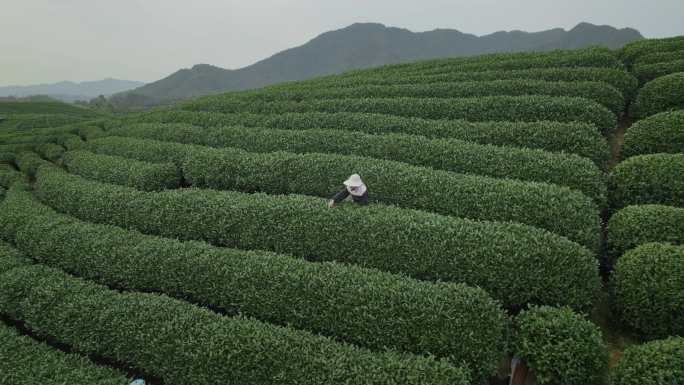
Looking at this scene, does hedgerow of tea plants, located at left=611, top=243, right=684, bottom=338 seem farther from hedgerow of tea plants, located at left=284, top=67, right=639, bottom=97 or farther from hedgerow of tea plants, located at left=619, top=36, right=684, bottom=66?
hedgerow of tea plants, located at left=619, top=36, right=684, bottom=66

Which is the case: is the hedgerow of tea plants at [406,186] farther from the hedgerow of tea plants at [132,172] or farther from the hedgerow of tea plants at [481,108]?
the hedgerow of tea plants at [481,108]

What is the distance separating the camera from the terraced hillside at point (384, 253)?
7172 mm

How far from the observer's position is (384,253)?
31.0 feet

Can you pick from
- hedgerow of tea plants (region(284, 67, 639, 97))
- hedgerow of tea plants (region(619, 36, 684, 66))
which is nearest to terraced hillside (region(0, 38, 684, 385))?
hedgerow of tea plants (region(284, 67, 639, 97))

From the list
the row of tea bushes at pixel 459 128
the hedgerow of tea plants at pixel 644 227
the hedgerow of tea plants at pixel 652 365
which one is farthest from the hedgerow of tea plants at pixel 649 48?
the hedgerow of tea plants at pixel 652 365

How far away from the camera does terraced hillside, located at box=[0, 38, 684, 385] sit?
23.5ft

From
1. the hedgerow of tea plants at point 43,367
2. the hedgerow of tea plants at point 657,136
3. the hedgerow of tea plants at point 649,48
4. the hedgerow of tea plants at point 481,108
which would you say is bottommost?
the hedgerow of tea plants at point 43,367

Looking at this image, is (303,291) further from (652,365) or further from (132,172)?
(132,172)

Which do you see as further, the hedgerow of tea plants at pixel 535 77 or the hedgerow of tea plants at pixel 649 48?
the hedgerow of tea plants at pixel 649 48

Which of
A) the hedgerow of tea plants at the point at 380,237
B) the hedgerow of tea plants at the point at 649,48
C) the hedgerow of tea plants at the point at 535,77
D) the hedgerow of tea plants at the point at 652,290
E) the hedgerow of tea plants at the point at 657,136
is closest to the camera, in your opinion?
the hedgerow of tea plants at the point at 652,290

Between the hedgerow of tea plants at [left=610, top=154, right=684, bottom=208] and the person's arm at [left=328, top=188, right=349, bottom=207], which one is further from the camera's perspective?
the person's arm at [left=328, top=188, right=349, bottom=207]

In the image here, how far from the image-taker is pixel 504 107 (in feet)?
51.1

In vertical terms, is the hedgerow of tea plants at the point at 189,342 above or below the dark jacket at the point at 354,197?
below

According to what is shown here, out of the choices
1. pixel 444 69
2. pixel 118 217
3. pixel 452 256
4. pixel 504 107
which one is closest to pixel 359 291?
pixel 452 256
